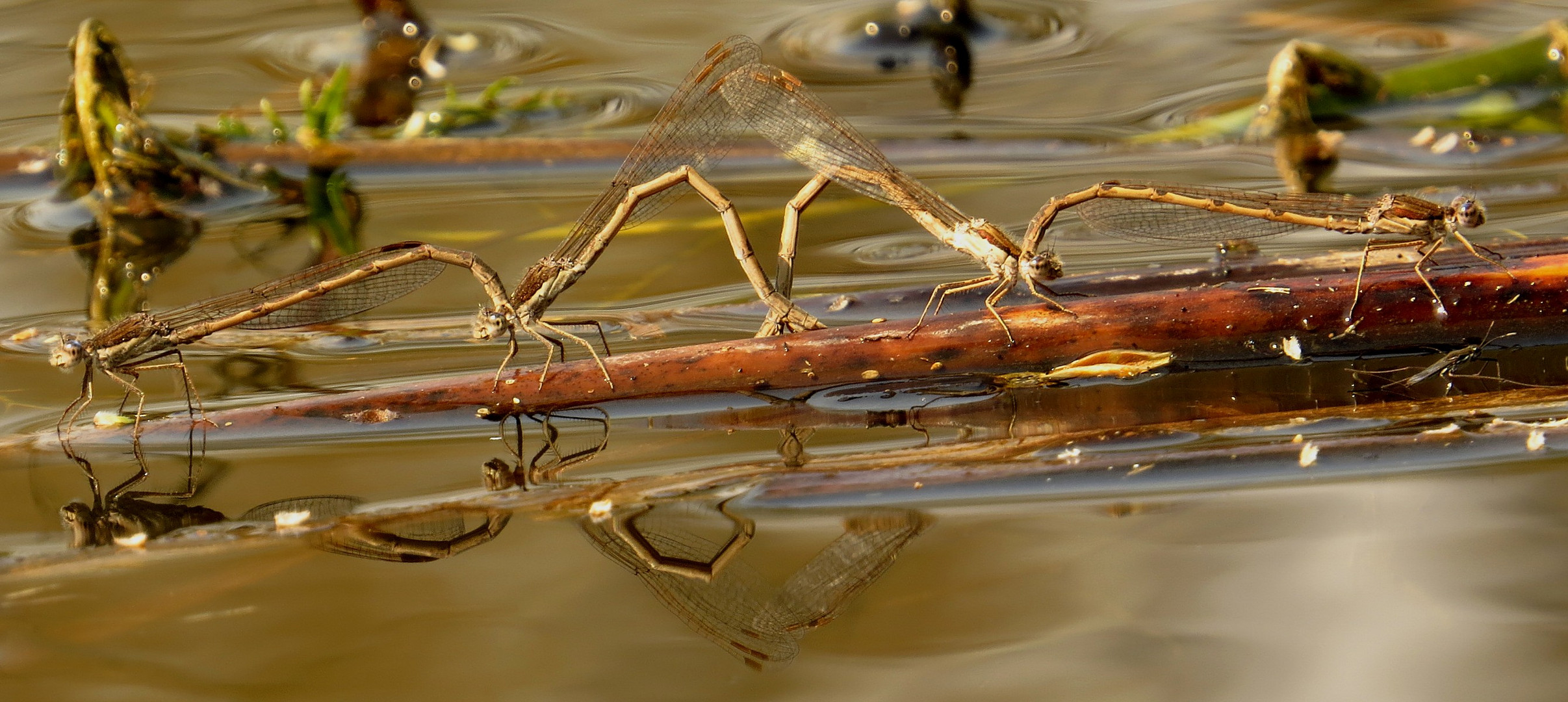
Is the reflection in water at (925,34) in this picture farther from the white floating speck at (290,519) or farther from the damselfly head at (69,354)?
the white floating speck at (290,519)

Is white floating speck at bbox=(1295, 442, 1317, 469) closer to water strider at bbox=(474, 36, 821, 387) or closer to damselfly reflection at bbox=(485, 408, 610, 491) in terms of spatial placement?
water strider at bbox=(474, 36, 821, 387)

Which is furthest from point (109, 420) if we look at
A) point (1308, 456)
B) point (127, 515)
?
point (1308, 456)

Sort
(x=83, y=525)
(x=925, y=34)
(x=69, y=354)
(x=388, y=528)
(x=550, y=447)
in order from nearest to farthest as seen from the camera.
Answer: (x=388, y=528), (x=83, y=525), (x=550, y=447), (x=69, y=354), (x=925, y=34)

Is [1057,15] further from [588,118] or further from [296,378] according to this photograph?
[296,378]

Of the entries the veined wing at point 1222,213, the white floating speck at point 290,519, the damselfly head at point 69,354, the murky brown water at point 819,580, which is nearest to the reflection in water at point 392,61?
the murky brown water at point 819,580

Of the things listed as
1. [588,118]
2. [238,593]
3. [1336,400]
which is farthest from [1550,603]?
[588,118]

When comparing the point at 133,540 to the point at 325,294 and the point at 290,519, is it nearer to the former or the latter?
the point at 290,519
